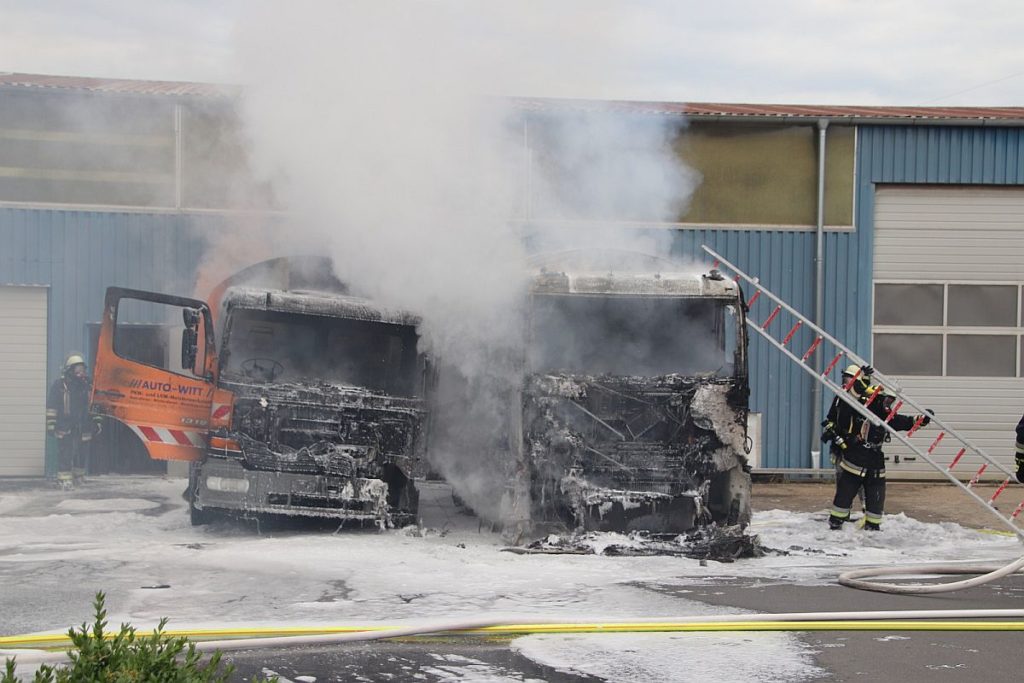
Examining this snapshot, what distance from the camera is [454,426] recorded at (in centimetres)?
1021

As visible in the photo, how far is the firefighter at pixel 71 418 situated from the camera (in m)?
13.5

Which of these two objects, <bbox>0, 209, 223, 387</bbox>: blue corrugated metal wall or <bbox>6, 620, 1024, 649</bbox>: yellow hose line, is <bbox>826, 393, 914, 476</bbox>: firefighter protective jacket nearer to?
<bbox>6, 620, 1024, 649</bbox>: yellow hose line

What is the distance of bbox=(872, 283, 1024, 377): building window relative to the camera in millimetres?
15859

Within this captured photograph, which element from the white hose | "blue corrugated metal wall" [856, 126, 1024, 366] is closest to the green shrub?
the white hose

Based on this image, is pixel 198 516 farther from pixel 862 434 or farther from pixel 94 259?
pixel 94 259

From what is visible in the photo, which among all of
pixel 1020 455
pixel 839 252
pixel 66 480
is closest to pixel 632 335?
pixel 1020 455

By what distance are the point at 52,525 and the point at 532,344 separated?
465 cm

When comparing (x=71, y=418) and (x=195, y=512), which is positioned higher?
(x=71, y=418)

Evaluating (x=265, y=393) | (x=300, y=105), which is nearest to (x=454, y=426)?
(x=265, y=393)

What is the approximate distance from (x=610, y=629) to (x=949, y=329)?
428 inches

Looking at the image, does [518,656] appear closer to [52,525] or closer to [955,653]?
[955,653]

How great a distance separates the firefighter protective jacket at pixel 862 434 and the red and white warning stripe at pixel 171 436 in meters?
5.69

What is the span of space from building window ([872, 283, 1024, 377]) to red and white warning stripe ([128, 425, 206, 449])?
9877 millimetres

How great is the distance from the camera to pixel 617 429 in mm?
9109
